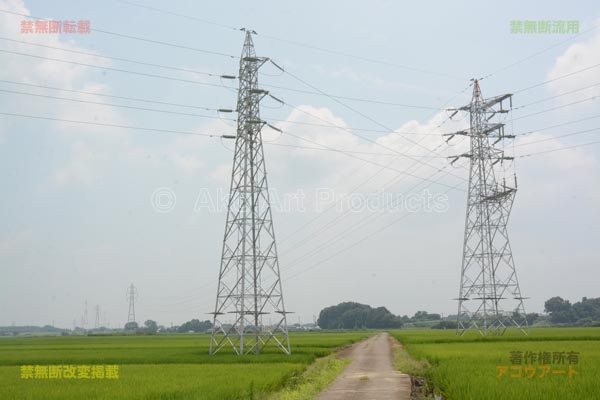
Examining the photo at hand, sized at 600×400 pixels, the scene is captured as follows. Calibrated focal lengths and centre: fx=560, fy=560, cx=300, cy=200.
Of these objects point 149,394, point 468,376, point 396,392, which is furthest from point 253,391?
point 468,376

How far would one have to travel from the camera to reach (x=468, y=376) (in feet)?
81.9

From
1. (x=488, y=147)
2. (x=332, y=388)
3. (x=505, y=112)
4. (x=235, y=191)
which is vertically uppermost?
(x=505, y=112)

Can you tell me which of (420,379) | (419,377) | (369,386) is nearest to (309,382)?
(369,386)

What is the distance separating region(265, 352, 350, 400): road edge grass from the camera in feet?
81.7

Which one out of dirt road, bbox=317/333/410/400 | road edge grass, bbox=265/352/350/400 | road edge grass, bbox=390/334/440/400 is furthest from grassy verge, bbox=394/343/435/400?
road edge grass, bbox=265/352/350/400

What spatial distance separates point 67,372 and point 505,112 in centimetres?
5441

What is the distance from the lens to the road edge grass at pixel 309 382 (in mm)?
24906

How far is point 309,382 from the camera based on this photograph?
2977cm

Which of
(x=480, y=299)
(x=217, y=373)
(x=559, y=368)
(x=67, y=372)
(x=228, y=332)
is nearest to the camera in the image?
(x=559, y=368)

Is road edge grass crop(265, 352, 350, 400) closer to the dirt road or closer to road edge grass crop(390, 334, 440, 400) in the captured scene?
the dirt road

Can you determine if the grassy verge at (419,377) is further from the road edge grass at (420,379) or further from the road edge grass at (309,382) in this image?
the road edge grass at (309,382)

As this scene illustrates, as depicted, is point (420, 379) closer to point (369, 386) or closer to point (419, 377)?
point (419, 377)

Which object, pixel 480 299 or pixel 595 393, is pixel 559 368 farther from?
pixel 480 299

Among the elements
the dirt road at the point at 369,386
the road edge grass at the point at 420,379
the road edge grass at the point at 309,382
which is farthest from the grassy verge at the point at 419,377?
the road edge grass at the point at 309,382
